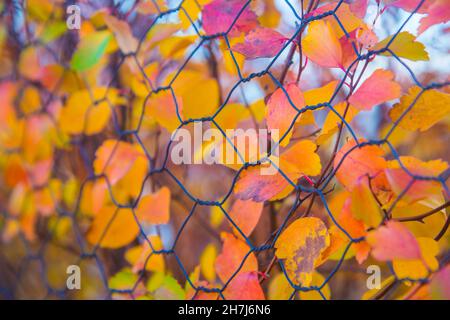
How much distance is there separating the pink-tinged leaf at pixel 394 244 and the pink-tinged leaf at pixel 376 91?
117 millimetres

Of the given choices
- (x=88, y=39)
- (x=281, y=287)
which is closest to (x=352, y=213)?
(x=281, y=287)

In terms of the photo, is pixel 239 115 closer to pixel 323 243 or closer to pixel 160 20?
pixel 160 20

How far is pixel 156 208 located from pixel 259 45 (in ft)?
1.03

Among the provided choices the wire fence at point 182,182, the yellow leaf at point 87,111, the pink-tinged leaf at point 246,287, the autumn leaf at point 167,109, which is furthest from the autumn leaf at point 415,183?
the yellow leaf at point 87,111

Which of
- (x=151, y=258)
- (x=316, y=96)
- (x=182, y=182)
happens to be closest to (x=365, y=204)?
(x=316, y=96)

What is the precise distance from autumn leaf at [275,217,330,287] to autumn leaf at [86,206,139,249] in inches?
13.5

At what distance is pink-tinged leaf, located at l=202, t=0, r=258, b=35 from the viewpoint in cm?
65

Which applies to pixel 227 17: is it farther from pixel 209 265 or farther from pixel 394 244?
pixel 209 265

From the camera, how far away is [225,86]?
1115mm

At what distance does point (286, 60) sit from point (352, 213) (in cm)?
22

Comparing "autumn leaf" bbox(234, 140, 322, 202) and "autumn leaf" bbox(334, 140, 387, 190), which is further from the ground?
"autumn leaf" bbox(234, 140, 322, 202)

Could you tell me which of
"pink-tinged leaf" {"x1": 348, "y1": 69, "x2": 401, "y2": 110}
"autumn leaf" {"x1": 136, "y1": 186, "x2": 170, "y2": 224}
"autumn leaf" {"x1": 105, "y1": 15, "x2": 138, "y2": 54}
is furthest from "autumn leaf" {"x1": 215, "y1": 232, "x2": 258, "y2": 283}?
"autumn leaf" {"x1": 105, "y1": 15, "x2": 138, "y2": 54}

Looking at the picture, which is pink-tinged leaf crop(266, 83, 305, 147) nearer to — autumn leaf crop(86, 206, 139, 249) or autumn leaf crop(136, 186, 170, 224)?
autumn leaf crop(136, 186, 170, 224)

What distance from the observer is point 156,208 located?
783 millimetres
